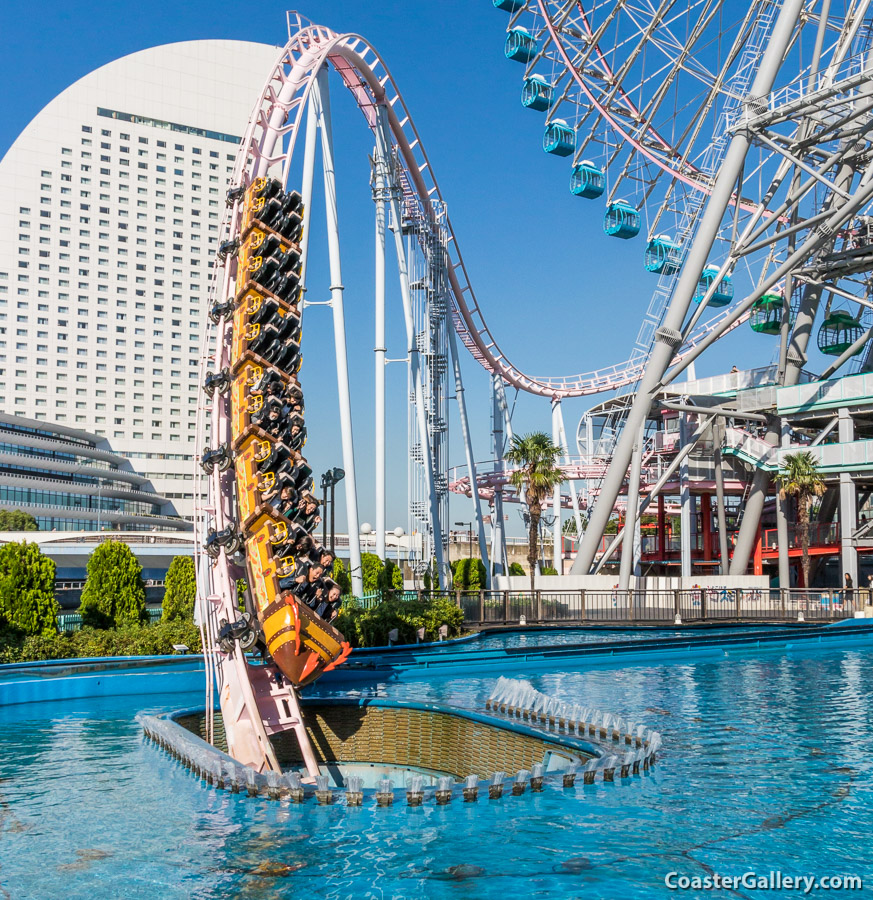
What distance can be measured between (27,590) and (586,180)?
3241 cm

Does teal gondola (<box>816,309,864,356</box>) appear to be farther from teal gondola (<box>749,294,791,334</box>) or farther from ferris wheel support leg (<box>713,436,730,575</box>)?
ferris wheel support leg (<box>713,436,730,575</box>)

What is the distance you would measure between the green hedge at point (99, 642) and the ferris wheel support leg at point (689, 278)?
61.7ft

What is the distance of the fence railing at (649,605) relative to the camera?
28.2 meters

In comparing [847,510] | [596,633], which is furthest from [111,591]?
[847,510]

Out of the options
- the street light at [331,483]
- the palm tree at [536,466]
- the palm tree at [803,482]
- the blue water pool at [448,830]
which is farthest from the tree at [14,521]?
the blue water pool at [448,830]

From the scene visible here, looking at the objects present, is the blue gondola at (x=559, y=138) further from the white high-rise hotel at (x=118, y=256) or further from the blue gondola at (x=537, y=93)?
the white high-rise hotel at (x=118, y=256)

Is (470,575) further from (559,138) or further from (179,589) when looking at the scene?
(559,138)

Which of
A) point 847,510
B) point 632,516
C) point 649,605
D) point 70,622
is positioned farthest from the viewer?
point 847,510

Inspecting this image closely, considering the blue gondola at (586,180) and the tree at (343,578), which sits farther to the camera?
the blue gondola at (586,180)

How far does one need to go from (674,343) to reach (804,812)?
27.4m

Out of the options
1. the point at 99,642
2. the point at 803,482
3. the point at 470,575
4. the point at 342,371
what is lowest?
the point at 99,642

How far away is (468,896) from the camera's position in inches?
279

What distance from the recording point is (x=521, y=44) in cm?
4341

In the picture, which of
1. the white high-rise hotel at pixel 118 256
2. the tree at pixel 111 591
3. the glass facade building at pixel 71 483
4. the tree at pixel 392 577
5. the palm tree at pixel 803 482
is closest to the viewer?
the tree at pixel 111 591
